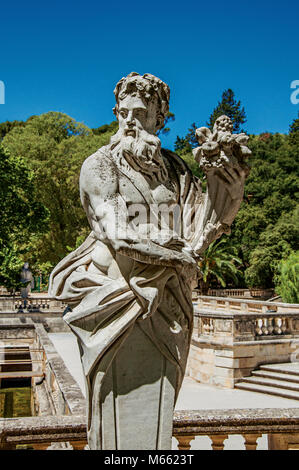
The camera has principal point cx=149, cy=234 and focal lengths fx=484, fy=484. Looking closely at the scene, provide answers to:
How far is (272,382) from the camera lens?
12352 mm

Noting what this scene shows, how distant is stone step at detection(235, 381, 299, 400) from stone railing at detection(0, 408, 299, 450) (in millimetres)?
8108

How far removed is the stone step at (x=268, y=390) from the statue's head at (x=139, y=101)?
991cm

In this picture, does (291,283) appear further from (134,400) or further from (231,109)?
(231,109)

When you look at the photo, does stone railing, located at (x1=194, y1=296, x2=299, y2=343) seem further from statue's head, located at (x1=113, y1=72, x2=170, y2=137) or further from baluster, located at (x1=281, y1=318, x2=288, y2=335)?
statue's head, located at (x1=113, y1=72, x2=170, y2=137)

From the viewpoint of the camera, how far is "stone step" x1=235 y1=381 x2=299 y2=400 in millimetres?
11477

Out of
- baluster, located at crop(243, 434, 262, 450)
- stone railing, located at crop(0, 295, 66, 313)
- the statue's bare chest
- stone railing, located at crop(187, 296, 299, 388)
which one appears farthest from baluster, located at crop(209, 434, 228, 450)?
stone railing, located at crop(0, 295, 66, 313)

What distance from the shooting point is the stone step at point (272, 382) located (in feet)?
39.0

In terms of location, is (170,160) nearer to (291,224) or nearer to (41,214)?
(41,214)

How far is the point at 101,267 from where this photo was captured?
9.87 feet

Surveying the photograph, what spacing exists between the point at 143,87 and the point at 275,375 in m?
11.2

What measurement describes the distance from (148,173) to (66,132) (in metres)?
38.1

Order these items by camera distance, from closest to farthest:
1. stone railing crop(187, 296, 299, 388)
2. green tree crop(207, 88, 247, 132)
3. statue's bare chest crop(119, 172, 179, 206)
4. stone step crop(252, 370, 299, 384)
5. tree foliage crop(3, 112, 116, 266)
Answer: statue's bare chest crop(119, 172, 179, 206) → stone step crop(252, 370, 299, 384) → stone railing crop(187, 296, 299, 388) → tree foliage crop(3, 112, 116, 266) → green tree crop(207, 88, 247, 132)

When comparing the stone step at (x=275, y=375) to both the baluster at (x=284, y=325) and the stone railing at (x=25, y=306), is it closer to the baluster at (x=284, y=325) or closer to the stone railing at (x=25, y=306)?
the baluster at (x=284, y=325)

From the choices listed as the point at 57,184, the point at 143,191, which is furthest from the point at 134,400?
the point at 57,184
